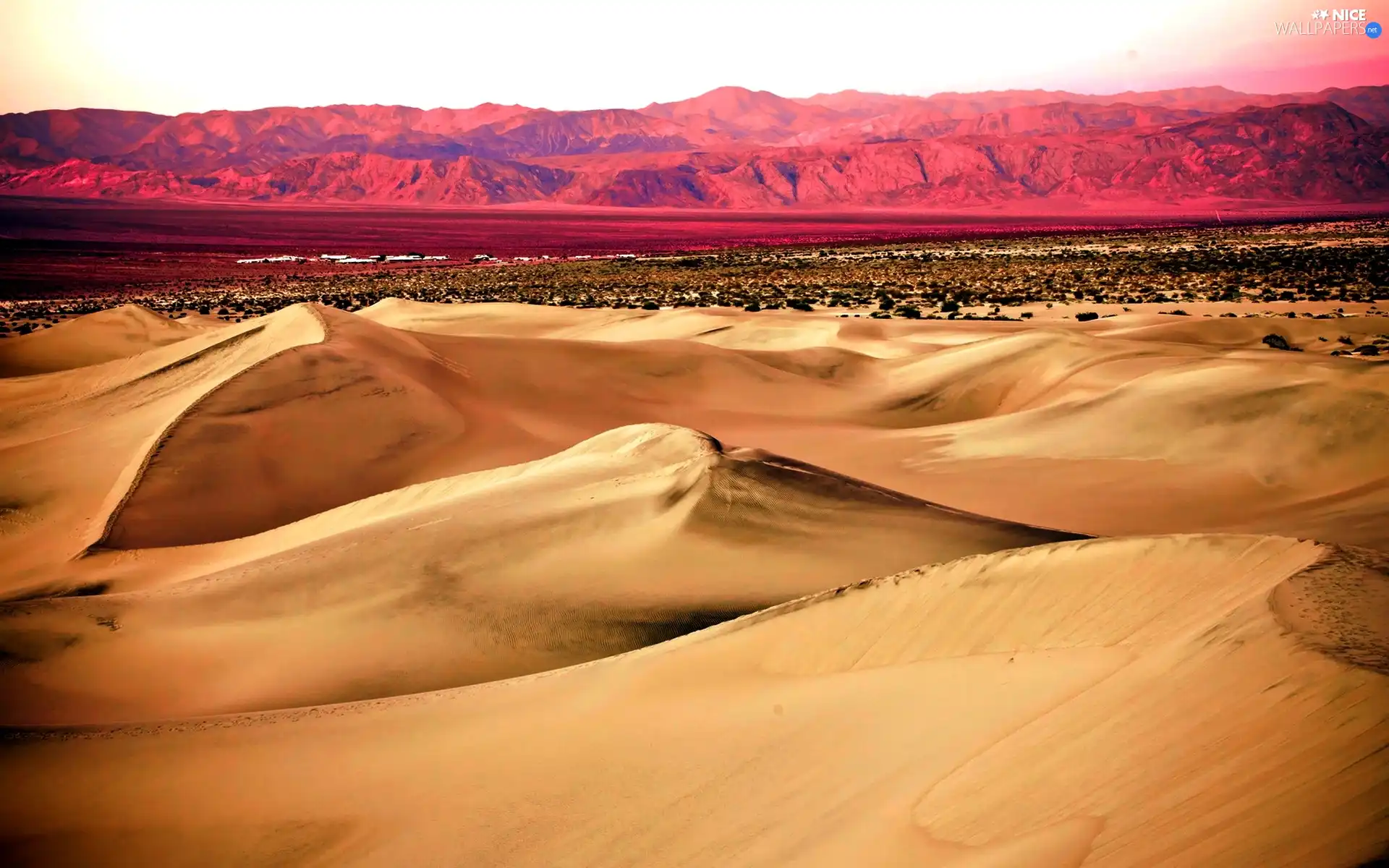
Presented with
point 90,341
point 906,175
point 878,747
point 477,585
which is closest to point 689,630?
point 477,585

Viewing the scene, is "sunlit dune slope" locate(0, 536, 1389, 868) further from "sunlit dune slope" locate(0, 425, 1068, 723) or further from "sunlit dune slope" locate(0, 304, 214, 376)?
"sunlit dune slope" locate(0, 304, 214, 376)

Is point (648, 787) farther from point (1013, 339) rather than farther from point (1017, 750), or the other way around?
point (1013, 339)

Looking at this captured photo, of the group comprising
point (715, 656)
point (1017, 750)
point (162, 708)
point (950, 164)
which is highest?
point (950, 164)

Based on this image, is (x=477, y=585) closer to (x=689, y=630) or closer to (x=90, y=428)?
(x=689, y=630)

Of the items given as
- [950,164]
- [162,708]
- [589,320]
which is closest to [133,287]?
[589,320]

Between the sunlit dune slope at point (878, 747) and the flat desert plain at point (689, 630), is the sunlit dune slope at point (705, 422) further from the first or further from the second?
the sunlit dune slope at point (878, 747)

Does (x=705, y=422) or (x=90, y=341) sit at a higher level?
(x=90, y=341)

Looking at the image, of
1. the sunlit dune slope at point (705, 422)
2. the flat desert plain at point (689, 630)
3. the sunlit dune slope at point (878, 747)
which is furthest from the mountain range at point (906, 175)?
the sunlit dune slope at point (878, 747)

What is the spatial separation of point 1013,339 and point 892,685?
15.6 m

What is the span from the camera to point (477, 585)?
24.7 ft

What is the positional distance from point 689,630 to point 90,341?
82.3 feet

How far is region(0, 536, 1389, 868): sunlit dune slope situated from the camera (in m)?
2.98

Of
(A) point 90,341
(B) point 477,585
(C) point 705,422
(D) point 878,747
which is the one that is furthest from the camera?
(A) point 90,341

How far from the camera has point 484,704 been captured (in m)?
5.41
